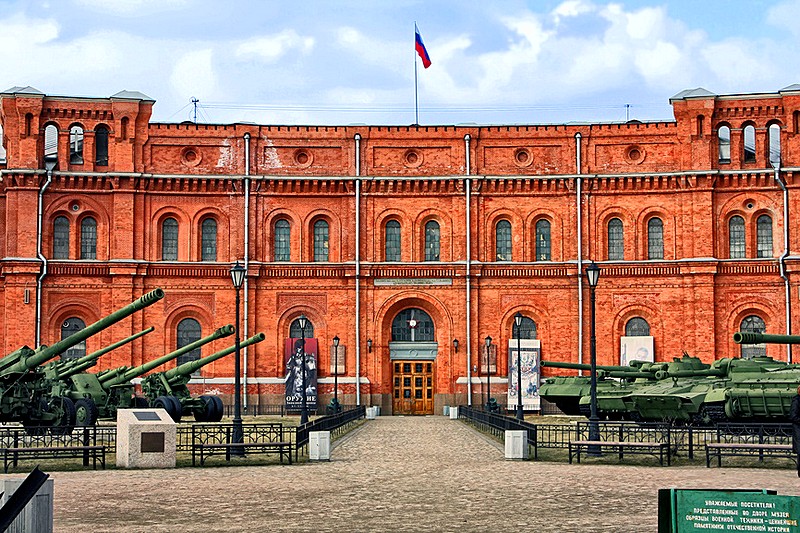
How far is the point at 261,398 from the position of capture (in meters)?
50.8

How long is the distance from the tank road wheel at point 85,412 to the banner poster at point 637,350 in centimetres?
2621

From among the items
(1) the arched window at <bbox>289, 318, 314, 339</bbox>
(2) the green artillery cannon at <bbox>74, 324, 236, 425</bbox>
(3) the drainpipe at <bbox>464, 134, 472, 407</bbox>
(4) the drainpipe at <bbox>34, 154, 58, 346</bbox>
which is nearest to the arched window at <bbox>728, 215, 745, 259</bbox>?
(3) the drainpipe at <bbox>464, 134, 472, 407</bbox>

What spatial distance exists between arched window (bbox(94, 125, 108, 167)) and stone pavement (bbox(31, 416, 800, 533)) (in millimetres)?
28745

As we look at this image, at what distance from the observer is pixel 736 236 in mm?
51438

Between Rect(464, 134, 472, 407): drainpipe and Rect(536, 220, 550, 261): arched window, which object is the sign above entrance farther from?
Rect(536, 220, 550, 261): arched window

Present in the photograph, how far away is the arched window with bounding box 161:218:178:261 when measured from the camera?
51.8 m

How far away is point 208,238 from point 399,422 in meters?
13.4

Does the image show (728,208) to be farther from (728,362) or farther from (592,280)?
(592,280)

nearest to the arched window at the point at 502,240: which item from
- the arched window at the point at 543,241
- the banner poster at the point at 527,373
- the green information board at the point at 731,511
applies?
the arched window at the point at 543,241

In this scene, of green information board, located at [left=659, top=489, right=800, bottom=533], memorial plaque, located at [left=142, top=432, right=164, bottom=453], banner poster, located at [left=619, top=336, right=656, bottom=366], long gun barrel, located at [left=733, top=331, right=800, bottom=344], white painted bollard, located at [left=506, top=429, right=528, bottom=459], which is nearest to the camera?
green information board, located at [left=659, top=489, right=800, bottom=533]

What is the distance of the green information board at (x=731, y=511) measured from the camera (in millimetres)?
8547

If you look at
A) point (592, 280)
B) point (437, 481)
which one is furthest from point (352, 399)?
point (437, 481)

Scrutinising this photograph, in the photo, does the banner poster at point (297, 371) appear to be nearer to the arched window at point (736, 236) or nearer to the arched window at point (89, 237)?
the arched window at point (89, 237)

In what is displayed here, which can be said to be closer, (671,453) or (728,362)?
(671,453)
